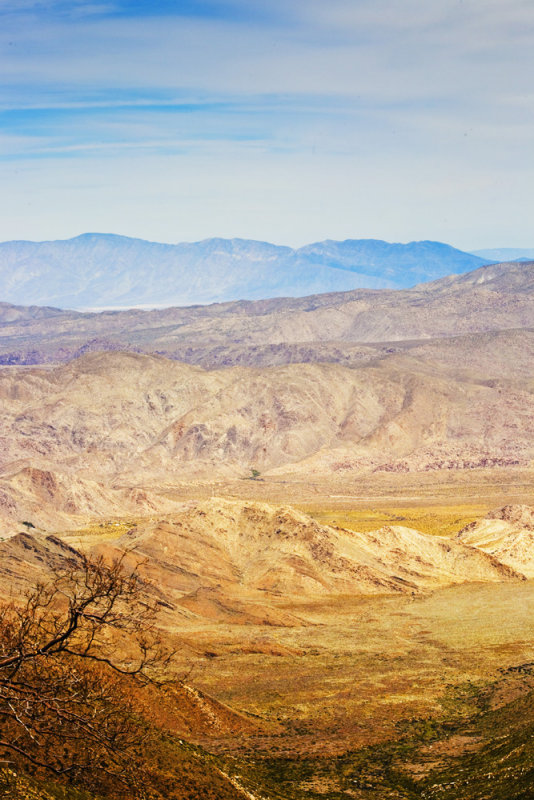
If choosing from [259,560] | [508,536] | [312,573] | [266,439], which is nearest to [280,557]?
[259,560]

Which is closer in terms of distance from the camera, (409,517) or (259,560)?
(259,560)

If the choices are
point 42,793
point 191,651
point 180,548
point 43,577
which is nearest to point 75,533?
point 180,548

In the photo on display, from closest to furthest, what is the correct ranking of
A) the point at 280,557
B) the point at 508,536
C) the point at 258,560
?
the point at 280,557, the point at 258,560, the point at 508,536

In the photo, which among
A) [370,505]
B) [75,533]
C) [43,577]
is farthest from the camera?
[370,505]

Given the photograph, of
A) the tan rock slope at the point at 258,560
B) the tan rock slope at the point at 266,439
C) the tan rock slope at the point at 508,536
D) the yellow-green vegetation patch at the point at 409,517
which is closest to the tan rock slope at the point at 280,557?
the tan rock slope at the point at 258,560

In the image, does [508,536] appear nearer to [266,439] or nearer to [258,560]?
[258,560]

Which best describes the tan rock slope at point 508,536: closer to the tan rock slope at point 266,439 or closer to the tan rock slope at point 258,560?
the tan rock slope at point 258,560

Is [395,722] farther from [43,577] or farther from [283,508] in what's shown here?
[283,508]
